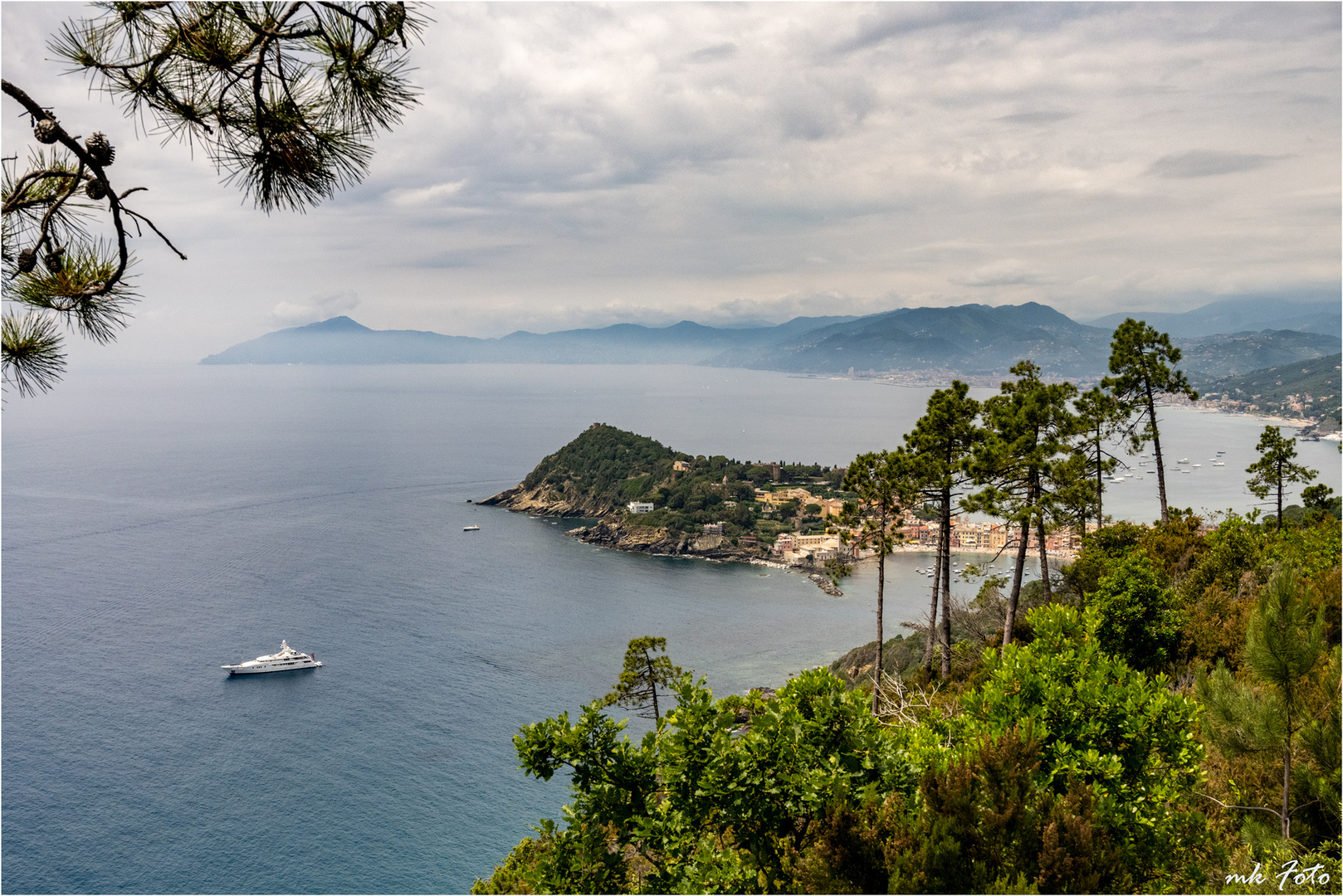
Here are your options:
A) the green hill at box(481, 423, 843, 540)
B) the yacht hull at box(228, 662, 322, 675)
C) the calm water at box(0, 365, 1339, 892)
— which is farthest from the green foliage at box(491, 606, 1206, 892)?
the green hill at box(481, 423, 843, 540)

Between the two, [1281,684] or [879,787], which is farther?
[1281,684]

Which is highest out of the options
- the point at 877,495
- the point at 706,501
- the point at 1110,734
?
the point at 877,495

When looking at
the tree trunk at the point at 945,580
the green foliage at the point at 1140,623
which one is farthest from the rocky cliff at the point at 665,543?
the green foliage at the point at 1140,623

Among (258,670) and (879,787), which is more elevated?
(879,787)

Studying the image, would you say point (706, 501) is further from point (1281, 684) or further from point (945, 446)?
point (1281, 684)

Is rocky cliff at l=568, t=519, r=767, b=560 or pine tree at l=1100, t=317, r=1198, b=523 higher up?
pine tree at l=1100, t=317, r=1198, b=523

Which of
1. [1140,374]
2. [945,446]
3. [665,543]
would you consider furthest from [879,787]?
[665,543]

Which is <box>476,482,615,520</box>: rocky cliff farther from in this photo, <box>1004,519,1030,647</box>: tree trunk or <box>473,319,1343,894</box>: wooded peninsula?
<box>473,319,1343,894</box>: wooded peninsula

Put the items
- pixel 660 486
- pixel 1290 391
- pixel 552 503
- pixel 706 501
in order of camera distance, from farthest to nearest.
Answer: pixel 1290 391, pixel 552 503, pixel 660 486, pixel 706 501
